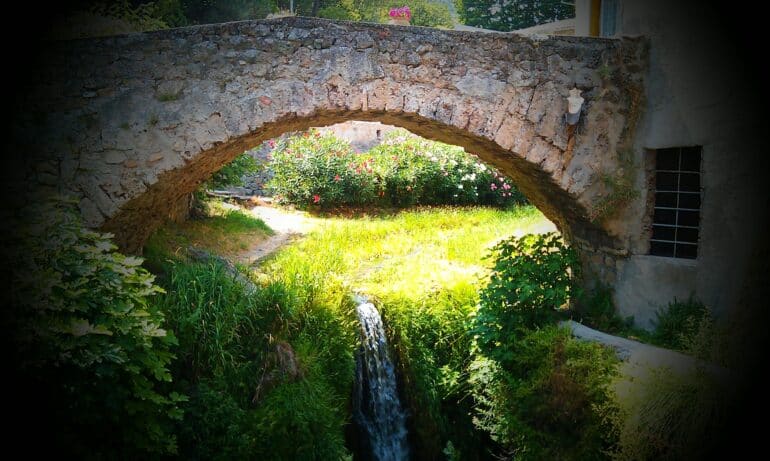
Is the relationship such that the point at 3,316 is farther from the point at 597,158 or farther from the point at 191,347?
the point at 597,158

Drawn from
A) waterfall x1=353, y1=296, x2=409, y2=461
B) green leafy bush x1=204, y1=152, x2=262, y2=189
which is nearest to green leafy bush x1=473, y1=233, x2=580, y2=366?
waterfall x1=353, y1=296, x2=409, y2=461

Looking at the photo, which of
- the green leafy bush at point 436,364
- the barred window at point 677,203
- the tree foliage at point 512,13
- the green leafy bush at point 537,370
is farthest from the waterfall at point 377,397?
the tree foliage at point 512,13

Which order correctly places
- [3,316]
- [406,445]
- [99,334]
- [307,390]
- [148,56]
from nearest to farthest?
[3,316] < [99,334] < [148,56] < [307,390] < [406,445]

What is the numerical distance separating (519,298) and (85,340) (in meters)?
4.12

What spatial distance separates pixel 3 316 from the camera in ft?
10.00

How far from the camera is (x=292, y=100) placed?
514 centimetres

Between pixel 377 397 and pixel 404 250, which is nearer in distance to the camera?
pixel 377 397

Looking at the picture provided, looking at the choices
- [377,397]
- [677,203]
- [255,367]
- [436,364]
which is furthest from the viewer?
[436,364]

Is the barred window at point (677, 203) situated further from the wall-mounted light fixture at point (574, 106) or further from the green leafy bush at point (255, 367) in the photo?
the green leafy bush at point (255, 367)

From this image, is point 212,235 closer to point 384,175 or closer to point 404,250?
point 404,250

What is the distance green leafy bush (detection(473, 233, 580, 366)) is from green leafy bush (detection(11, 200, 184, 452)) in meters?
3.27

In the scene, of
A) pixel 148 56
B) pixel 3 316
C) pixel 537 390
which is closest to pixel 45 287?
pixel 3 316

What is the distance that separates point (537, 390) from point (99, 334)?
12.7 ft

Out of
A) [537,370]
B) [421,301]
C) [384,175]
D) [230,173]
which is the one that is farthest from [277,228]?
[537,370]
